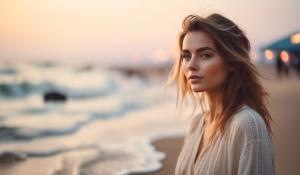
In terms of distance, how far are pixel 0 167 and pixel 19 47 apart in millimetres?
487

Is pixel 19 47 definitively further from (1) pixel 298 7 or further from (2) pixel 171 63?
(1) pixel 298 7

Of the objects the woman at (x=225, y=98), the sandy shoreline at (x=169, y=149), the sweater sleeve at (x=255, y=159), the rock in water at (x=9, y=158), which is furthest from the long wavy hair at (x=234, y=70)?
the rock in water at (x=9, y=158)

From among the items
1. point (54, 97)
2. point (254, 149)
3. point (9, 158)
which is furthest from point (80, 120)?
point (254, 149)

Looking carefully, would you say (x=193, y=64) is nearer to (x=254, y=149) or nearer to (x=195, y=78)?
(x=195, y=78)

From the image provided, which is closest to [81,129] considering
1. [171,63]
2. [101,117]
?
[101,117]

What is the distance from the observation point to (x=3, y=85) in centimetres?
159

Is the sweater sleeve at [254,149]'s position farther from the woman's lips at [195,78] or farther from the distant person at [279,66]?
the distant person at [279,66]

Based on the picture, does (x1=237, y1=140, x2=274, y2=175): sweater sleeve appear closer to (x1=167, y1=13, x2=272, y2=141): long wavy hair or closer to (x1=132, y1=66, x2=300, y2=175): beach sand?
(x1=167, y1=13, x2=272, y2=141): long wavy hair

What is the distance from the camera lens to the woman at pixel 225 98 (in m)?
0.94

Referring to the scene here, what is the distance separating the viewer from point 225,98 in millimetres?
1070

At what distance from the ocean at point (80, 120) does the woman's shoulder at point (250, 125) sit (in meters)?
0.80

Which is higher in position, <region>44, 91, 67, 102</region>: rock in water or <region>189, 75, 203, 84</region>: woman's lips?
<region>189, 75, 203, 84</region>: woman's lips

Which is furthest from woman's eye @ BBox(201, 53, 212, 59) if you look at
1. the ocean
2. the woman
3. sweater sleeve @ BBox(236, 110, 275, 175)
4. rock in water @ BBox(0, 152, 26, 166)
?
rock in water @ BBox(0, 152, 26, 166)

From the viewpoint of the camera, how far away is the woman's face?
106 cm
